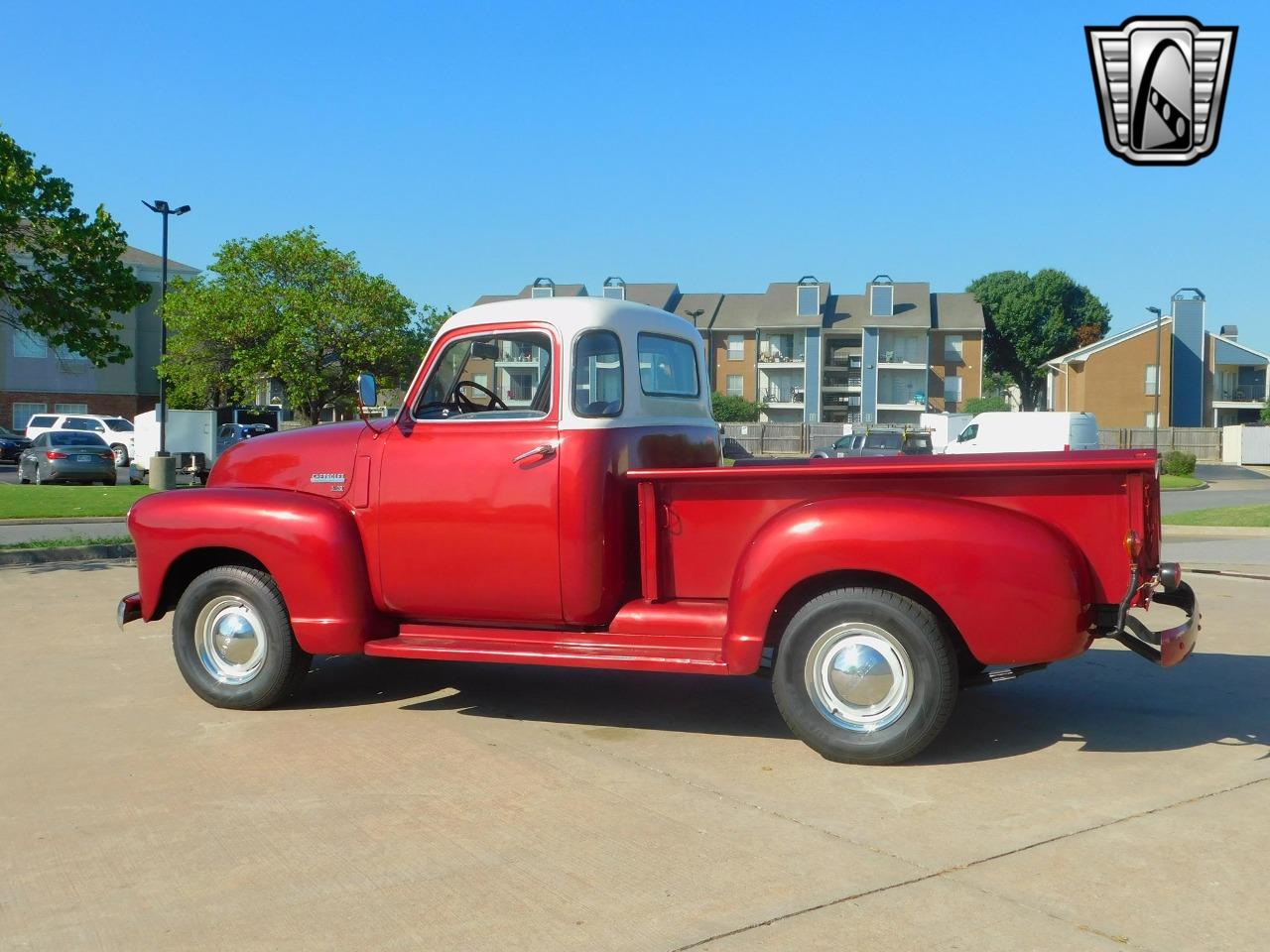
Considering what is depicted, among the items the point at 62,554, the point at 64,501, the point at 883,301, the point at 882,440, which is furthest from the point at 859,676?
the point at 883,301

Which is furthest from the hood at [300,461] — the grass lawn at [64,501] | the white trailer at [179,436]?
the white trailer at [179,436]

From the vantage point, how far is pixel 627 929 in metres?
3.66

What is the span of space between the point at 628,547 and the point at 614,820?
1.62 m

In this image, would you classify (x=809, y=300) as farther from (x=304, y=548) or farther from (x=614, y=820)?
(x=614, y=820)

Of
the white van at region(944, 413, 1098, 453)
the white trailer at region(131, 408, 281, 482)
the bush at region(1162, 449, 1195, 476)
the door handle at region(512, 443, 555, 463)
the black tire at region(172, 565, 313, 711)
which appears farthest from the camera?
the bush at region(1162, 449, 1195, 476)

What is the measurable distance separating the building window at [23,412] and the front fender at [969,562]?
191 ft

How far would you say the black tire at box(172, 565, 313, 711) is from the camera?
6465 millimetres

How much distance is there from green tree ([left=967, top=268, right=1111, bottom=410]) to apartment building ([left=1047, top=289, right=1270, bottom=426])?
48.2 ft

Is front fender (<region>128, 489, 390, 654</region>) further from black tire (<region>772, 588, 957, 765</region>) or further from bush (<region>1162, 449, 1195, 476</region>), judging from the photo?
bush (<region>1162, 449, 1195, 476</region>)

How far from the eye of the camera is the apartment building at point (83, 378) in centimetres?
5531

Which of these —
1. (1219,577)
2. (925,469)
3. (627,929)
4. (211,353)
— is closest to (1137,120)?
(925,469)

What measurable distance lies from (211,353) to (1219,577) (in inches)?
1648

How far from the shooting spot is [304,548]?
20.6 ft

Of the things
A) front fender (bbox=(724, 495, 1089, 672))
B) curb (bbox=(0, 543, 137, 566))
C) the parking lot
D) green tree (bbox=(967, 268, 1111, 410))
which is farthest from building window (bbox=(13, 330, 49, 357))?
Answer: green tree (bbox=(967, 268, 1111, 410))
